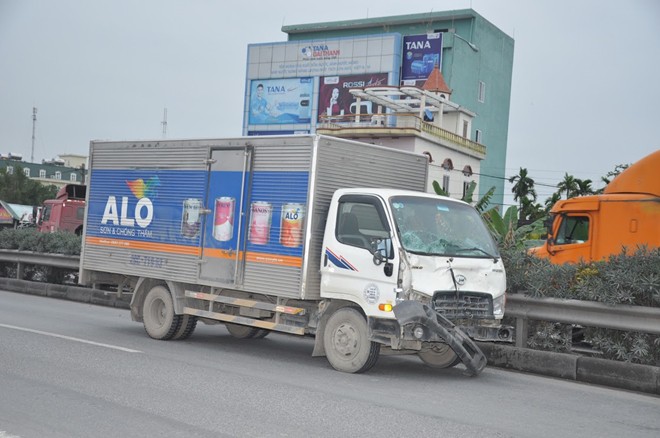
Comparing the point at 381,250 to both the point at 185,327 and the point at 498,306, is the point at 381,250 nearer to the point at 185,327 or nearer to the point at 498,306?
the point at 498,306

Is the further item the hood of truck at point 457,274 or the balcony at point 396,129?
the balcony at point 396,129

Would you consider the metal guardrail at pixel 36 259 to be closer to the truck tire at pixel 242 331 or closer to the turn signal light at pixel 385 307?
the truck tire at pixel 242 331

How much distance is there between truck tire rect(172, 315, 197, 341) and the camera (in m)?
12.5

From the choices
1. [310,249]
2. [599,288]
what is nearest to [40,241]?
[310,249]

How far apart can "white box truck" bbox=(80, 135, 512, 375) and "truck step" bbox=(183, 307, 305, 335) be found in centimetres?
2

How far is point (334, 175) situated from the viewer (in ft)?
35.1

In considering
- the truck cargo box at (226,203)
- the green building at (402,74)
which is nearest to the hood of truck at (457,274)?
the truck cargo box at (226,203)

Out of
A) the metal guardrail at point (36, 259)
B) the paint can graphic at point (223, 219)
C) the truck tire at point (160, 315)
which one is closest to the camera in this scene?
the paint can graphic at point (223, 219)

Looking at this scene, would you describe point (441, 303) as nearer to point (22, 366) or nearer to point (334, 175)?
point (334, 175)

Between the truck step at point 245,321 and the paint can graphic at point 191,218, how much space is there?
111cm

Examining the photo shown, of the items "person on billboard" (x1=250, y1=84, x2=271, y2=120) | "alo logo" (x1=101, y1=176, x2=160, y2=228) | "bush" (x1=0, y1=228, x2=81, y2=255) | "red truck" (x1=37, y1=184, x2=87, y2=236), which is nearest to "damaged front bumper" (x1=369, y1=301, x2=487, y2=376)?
"alo logo" (x1=101, y1=176, x2=160, y2=228)

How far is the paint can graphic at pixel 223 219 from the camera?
11.4m

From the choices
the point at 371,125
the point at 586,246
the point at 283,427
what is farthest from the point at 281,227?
the point at 371,125

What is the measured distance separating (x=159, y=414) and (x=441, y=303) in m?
3.71
